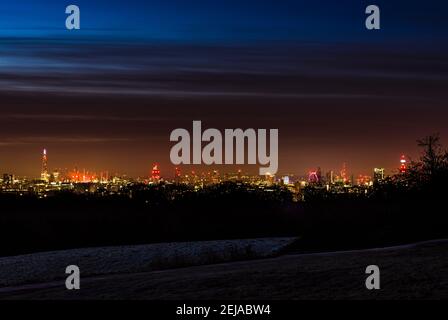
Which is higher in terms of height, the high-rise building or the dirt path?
the high-rise building

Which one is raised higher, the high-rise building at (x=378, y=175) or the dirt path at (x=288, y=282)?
the high-rise building at (x=378, y=175)

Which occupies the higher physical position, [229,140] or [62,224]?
[229,140]

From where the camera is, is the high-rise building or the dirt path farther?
the high-rise building

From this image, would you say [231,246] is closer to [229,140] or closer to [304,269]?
[229,140]
